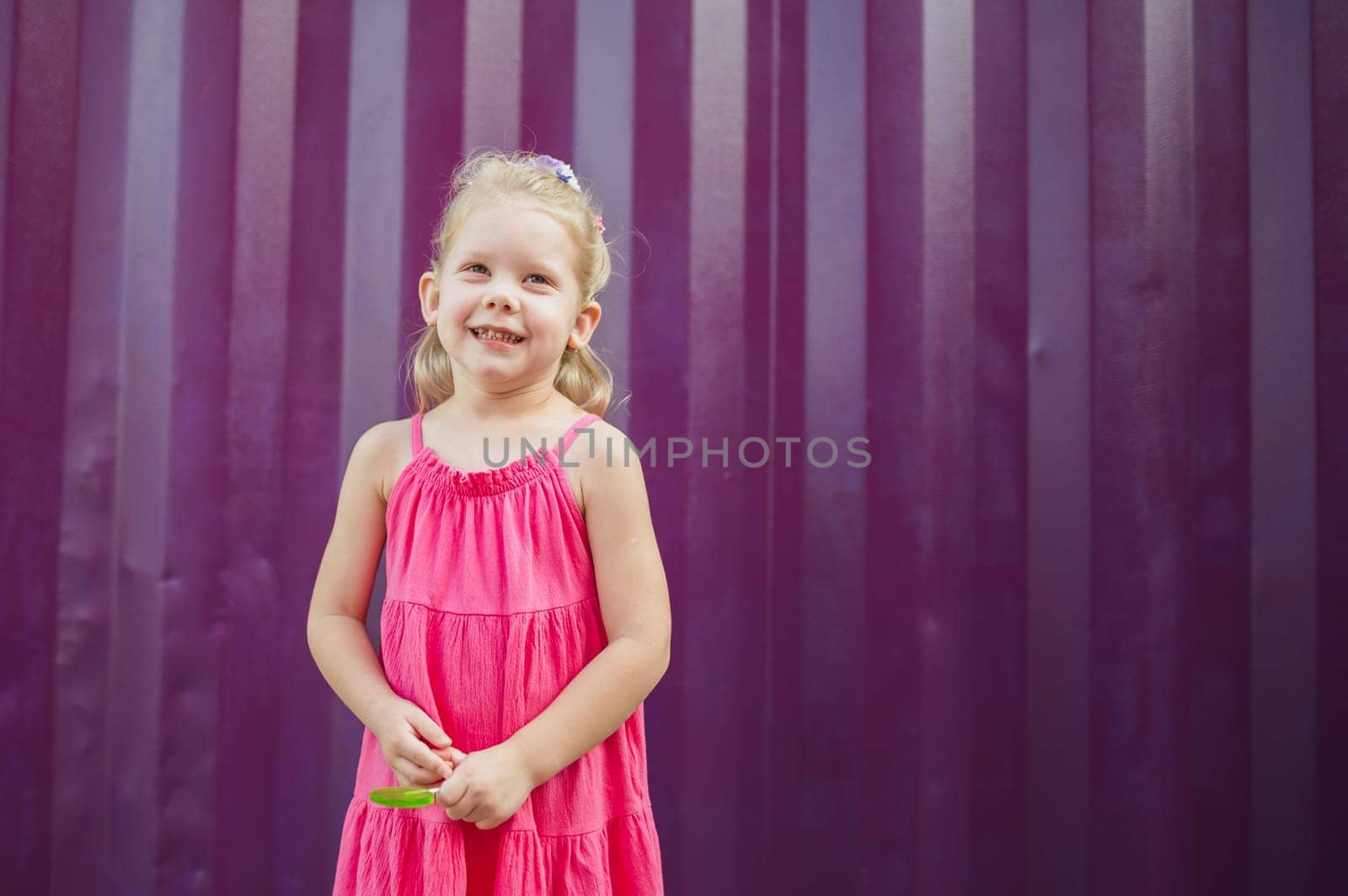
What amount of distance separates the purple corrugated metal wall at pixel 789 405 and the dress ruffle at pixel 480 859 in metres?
0.44

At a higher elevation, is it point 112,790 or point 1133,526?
point 1133,526

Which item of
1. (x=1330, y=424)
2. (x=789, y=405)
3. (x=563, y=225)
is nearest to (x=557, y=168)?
(x=563, y=225)

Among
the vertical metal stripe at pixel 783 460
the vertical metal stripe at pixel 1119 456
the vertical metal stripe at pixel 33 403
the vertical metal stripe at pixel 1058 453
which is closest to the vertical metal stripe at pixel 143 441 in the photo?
the vertical metal stripe at pixel 33 403

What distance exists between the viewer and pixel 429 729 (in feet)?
3.49

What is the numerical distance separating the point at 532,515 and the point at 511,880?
1.45 ft

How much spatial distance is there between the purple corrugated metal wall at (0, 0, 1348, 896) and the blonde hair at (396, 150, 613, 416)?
241 millimetres

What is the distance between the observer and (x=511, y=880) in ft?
3.47

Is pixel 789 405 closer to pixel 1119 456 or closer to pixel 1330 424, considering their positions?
pixel 1119 456

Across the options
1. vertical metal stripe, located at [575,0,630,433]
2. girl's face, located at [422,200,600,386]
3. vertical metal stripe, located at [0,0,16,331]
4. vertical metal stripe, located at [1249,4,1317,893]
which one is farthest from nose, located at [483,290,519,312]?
vertical metal stripe, located at [1249,4,1317,893]

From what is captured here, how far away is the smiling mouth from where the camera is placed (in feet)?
3.86

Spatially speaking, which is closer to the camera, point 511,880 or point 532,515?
point 511,880

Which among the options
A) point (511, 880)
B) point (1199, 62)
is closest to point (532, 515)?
point (511, 880)

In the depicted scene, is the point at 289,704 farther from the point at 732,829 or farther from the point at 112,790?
the point at 732,829

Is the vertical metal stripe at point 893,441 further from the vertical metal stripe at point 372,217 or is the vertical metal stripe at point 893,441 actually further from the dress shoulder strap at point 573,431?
the vertical metal stripe at point 372,217
